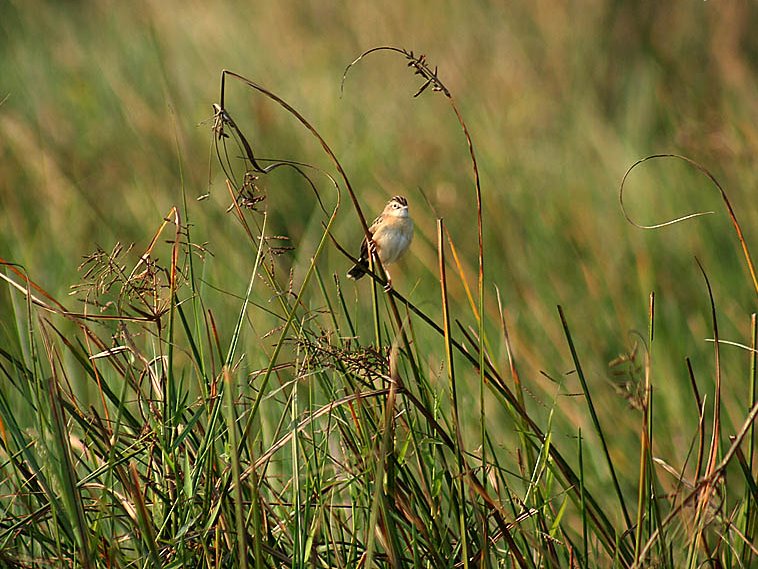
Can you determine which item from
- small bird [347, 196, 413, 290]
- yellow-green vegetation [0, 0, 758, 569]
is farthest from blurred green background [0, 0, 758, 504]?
small bird [347, 196, 413, 290]

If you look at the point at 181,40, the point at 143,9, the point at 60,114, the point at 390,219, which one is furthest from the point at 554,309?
the point at 143,9

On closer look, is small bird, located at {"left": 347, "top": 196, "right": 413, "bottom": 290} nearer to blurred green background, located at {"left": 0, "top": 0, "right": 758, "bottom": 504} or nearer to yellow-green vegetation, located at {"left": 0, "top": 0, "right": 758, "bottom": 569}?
yellow-green vegetation, located at {"left": 0, "top": 0, "right": 758, "bottom": 569}

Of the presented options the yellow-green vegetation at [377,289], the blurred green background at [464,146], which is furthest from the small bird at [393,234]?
the blurred green background at [464,146]

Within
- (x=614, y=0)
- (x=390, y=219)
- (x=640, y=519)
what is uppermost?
(x=614, y=0)

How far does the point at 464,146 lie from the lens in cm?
623

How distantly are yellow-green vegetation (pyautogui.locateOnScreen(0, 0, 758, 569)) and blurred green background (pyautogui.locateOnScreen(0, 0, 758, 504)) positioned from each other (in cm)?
2

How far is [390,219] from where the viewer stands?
301 cm

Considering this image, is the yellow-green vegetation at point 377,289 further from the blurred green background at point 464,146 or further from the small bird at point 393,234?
the small bird at point 393,234

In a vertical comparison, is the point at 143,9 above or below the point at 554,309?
above

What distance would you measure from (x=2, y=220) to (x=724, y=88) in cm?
389

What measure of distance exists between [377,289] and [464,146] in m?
3.72

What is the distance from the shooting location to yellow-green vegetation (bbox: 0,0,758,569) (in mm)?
1654

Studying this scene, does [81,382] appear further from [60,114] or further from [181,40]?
[181,40]

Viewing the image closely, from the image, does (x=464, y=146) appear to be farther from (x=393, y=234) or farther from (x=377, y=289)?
(x=377, y=289)
